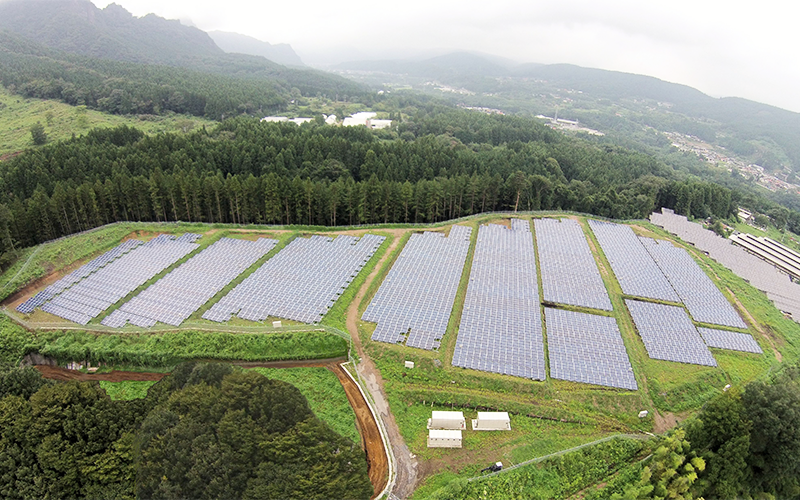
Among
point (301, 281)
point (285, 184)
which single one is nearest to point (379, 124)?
point (285, 184)

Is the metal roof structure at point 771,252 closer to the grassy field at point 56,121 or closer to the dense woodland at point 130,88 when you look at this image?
the grassy field at point 56,121

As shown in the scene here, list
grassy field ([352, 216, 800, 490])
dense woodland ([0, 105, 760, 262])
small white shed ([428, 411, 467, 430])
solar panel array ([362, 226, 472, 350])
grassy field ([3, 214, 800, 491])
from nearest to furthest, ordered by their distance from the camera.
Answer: grassy field ([352, 216, 800, 490]), grassy field ([3, 214, 800, 491]), small white shed ([428, 411, 467, 430]), solar panel array ([362, 226, 472, 350]), dense woodland ([0, 105, 760, 262])

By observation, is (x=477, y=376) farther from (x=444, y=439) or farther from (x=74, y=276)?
(x=74, y=276)

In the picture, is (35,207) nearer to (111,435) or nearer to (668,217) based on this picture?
(111,435)

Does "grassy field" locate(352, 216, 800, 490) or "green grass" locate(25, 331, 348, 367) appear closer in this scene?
"grassy field" locate(352, 216, 800, 490)

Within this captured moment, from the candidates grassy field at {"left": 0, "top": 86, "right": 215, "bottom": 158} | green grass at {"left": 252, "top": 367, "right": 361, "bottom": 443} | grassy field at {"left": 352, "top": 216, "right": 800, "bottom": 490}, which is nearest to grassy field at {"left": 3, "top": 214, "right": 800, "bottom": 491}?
grassy field at {"left": 352, "top": 216, "right": 800, "bottom": 490}

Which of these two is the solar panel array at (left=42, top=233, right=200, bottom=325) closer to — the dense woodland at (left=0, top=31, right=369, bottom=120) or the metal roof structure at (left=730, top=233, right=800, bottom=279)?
the dense woodland at (left=0, top=31, right=369, bottom=120)
